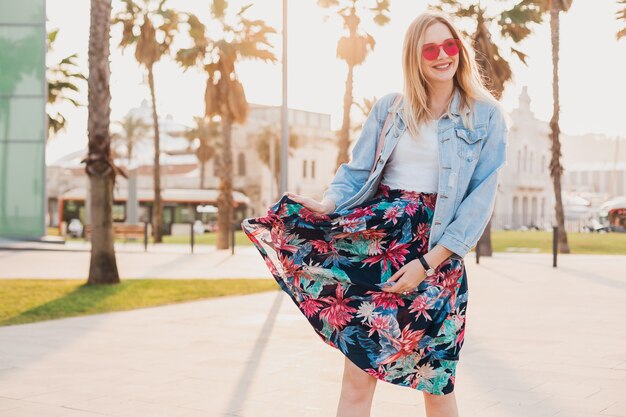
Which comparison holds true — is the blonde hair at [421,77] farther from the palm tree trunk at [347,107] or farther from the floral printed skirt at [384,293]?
the palm tree trunk at [347,107]

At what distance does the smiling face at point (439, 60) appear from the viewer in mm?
3328

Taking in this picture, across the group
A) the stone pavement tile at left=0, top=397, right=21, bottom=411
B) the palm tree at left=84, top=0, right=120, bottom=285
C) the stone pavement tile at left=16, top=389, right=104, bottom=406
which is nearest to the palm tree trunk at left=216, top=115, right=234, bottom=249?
the palm tree at left=84, top=0, right=120, bottom=285

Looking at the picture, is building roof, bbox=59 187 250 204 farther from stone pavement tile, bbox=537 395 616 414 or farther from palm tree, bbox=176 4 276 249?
stone pavement tile, bbox=537 395 616 414

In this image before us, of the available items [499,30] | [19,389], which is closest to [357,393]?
[19,389]

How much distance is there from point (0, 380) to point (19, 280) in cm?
911

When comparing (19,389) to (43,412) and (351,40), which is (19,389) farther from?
(351,40)

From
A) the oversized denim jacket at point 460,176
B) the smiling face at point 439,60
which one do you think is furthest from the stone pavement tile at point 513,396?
the smiling face at point 439,60

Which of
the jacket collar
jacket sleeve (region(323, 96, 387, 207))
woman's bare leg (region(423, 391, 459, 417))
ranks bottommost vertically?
woman's bare leg (region(423, 391, 459, 417))

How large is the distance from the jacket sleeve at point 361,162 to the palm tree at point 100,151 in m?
10.2

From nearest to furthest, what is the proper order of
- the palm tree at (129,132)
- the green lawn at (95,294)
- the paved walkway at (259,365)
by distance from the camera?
the paved walkway at (259,365), the green lawn at (95,294), the palm tree at (129,132)

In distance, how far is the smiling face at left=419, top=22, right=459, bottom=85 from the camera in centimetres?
333

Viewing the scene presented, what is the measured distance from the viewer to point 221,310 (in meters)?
10.7

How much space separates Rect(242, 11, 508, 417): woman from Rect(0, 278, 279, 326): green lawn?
6.77 meters

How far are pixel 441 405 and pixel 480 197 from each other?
763mm
